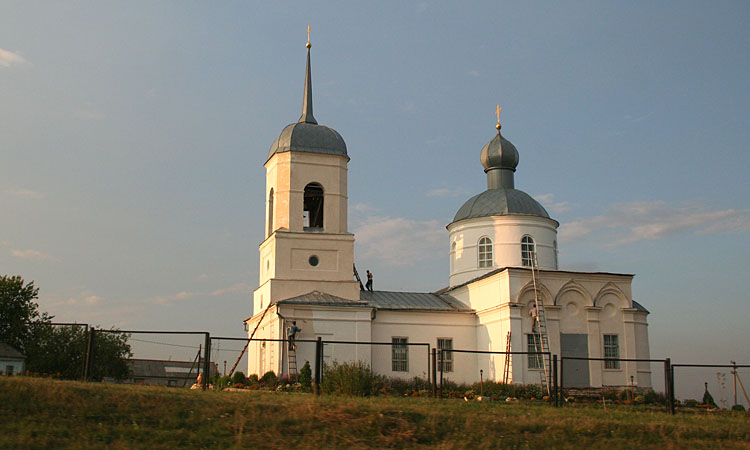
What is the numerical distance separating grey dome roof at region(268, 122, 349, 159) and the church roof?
6.63 meters

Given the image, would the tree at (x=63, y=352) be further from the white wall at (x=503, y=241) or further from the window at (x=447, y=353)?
the white wall at (x=503, y=241)

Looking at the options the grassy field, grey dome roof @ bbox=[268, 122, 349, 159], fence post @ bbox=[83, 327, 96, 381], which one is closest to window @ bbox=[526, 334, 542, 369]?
grey dome roof @ bbox=[268, 122, 349, 159]

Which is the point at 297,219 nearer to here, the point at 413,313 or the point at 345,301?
the point at 345,301

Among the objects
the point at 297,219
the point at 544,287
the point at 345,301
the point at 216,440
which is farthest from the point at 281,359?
the point at 216,440

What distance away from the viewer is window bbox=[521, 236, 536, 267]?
128ft

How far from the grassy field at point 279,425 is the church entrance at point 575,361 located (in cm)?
1562

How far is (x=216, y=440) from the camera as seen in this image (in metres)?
13.6

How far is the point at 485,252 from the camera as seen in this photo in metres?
39.8

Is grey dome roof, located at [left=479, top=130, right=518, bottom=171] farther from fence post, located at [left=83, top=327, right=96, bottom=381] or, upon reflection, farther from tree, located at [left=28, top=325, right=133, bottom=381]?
fence post, located at [left=83, top=327, right=96, bottom=381]

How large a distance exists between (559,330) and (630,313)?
11.7ft

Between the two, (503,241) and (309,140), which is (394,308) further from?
(309,140)

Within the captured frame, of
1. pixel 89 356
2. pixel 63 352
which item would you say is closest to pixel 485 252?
pixel 63 352

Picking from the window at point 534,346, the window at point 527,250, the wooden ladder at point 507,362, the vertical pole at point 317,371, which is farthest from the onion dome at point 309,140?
the vertical pole at point 317,371

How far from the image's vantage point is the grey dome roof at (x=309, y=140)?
116 feet
